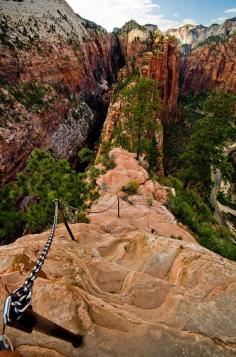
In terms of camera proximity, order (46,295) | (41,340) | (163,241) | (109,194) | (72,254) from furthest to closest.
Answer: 1. (109,194)
2. (163,241)
3. (72,254)
4. (46,295)
5. (41,340)

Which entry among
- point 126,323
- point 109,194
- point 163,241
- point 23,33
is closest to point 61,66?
point 23,33

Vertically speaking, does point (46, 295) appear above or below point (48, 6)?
below

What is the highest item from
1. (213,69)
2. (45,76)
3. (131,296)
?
(213,69)

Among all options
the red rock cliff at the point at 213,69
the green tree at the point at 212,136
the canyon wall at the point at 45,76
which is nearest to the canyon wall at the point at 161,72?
the canyon wall at the point at 45,76

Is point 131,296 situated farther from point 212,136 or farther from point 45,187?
point 212,136

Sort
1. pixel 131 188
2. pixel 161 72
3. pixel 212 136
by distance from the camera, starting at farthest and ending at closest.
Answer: pixel 161 72, pixel 212 136, pixel 131 188

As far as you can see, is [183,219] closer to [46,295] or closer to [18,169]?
[46,295]

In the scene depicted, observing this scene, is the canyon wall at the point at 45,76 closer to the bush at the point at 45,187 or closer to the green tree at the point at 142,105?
A: the green tree at the point at 142,105

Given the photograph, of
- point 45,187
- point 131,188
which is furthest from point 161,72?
point 45,187

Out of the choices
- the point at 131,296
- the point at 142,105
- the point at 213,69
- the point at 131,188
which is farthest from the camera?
the point at 213,69
